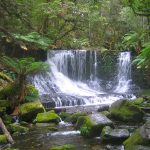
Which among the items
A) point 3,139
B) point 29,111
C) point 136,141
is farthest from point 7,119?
point 136,141

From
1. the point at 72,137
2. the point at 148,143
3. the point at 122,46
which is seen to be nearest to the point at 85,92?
the point at 122,46

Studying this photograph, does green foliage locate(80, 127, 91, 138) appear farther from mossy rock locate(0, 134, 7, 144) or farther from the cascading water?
the cascading water

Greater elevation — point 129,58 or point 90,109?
point 129,58

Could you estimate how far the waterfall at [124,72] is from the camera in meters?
20.6

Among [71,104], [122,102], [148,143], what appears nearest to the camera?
[148,143]

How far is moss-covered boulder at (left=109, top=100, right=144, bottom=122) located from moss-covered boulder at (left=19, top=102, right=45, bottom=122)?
8.41ft

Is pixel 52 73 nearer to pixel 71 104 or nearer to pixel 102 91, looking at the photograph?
pixel 102 91

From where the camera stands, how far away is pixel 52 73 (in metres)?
20.5

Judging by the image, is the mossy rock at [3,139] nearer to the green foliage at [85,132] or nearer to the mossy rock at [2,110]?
the green foliage at [85,132]

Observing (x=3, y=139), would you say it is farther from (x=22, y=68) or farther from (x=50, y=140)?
(x=22, y=68)

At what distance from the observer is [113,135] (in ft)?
31.8

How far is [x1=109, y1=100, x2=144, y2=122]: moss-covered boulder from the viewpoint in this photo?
12180 mm

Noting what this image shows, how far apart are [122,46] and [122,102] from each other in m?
11.9

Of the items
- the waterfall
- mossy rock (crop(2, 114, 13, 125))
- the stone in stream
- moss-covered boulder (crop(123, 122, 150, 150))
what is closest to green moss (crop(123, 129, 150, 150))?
moss-covered boulder (crop(123, 122, 150, 150))
